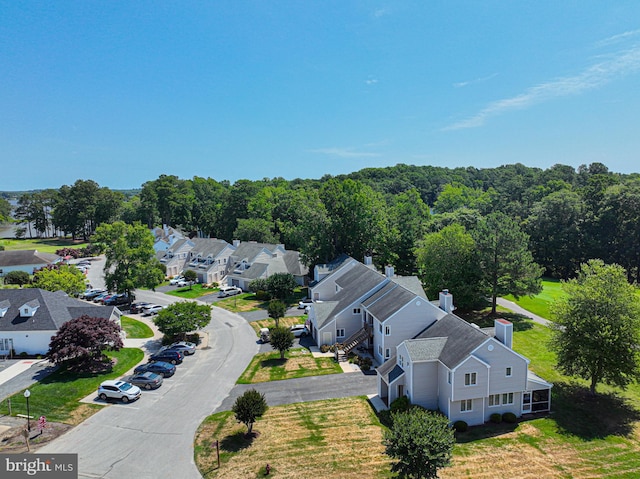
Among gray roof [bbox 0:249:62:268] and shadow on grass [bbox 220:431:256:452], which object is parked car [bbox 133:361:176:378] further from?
gray roof [bbox 0:249:62:268]

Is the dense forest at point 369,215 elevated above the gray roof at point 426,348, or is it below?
A: above

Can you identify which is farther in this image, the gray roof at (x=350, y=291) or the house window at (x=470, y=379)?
the gray roof at (x=350, y=291)

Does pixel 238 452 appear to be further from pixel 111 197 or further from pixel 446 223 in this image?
pixel 111 197

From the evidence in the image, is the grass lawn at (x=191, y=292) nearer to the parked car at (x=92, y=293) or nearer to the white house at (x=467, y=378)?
the parked car at (x=92, y=293)

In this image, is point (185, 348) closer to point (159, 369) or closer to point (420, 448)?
point (159, 369)

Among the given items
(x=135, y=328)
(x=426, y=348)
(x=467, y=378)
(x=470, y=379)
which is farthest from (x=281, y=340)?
(x=135, y=328)

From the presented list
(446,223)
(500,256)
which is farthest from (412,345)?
(446,223)

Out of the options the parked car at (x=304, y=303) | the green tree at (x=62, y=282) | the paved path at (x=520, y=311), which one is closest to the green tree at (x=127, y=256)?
the green tree at (x=62, y=282)
